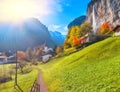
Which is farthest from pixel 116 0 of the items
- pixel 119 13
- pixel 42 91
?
pixel 42 91

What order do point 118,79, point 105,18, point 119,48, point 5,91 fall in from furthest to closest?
point 105,18, point 119,48, point 5,91, point 118,79

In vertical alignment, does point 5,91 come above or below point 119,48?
below

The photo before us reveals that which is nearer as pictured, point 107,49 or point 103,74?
point 103,74

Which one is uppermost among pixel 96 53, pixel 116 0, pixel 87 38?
pixel 116 0

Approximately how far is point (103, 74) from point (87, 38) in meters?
80.5

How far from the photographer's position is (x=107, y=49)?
236ft

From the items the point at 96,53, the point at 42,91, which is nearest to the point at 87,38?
the point at 96,53

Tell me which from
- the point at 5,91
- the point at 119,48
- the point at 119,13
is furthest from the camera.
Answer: the point at 119,13

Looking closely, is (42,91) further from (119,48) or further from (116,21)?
(116,21)

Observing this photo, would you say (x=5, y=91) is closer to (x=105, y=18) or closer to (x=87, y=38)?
(x=87, y=38)

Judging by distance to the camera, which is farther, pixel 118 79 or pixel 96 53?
pixel 96 53

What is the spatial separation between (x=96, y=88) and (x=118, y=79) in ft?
10.8

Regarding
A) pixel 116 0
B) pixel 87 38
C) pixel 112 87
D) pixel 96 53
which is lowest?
pixel 112 87

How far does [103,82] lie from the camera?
36906mm
